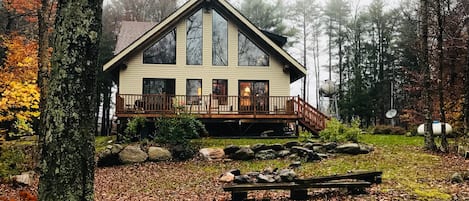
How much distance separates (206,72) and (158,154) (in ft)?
23.7

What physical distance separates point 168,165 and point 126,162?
145 centimetres

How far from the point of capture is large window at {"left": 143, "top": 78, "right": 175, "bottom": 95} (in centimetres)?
1927

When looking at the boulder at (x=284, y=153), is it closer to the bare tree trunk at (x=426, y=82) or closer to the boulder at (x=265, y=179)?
the bare tree trunk at (x=426, y=82)

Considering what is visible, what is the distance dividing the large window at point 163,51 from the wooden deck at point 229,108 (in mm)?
2016

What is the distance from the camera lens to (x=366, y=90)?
31.4m

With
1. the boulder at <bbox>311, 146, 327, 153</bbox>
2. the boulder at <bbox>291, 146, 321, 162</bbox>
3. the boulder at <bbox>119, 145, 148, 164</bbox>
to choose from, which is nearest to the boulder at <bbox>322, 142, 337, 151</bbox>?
the boulder at <bbox>311, 146, 327, 153</bbox>

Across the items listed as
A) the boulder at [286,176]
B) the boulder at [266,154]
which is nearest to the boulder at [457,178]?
the boulder at [286,176]

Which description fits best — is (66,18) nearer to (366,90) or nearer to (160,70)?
(160,70)

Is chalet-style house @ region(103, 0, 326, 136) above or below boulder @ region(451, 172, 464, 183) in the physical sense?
above

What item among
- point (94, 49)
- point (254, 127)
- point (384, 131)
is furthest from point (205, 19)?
point (94, 49)

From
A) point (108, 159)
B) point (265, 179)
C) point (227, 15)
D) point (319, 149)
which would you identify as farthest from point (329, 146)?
point (227, 15)

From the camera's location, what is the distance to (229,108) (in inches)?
755

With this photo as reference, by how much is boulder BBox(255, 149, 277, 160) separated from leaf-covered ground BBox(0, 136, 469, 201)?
1.81 ft

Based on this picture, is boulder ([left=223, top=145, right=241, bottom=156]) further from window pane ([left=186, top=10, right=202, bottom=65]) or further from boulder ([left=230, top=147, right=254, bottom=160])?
window pane ([left=186, top=10, right=202, bottom=65])
